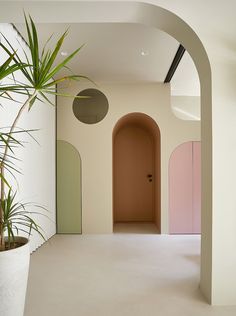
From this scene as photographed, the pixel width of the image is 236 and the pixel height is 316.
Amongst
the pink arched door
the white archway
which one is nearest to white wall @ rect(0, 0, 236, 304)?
the white archway

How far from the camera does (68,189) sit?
17.4 feet

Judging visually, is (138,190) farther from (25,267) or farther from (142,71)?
(25,267)

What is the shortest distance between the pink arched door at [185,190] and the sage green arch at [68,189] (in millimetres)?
1935

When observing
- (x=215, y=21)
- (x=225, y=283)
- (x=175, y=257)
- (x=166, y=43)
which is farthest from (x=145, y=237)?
(x=215, y=21)

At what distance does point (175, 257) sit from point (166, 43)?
318cm

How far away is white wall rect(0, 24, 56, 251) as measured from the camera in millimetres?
3227

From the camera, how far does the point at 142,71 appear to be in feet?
15.4

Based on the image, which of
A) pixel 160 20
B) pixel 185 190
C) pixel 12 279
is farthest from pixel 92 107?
pixel 12 279

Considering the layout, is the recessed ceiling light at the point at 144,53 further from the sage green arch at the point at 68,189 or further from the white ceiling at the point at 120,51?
the sage green arch at the point at 68,189

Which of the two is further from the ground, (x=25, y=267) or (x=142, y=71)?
(x=142, y=71)

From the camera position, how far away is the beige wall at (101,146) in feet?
17.4

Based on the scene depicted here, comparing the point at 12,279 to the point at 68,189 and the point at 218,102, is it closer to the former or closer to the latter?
the point at 218,102

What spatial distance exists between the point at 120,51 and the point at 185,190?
3.06m

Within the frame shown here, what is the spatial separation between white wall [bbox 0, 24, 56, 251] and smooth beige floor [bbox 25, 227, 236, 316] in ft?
2.32
